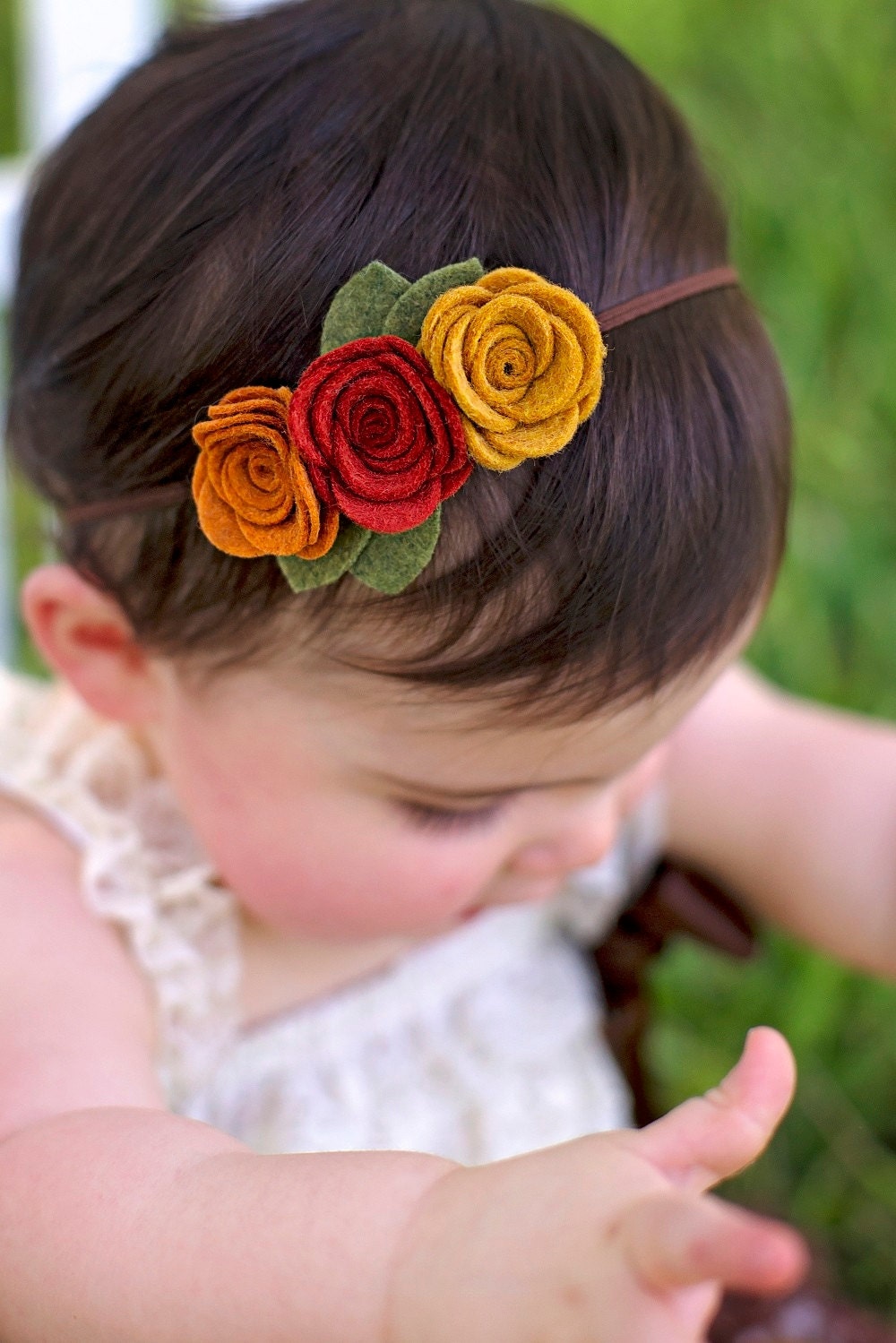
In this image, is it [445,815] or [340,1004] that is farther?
[340,1004]

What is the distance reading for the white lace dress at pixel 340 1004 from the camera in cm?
98

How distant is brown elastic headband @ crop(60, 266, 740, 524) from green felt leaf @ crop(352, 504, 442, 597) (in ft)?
0.42

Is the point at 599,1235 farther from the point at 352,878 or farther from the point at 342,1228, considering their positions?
the point at 352,878

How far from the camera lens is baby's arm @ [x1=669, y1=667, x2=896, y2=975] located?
1094 mm

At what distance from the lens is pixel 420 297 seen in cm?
67

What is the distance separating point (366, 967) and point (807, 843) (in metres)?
0.37

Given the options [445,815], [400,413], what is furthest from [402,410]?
[445,815]

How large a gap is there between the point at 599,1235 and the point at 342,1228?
0.12 meters

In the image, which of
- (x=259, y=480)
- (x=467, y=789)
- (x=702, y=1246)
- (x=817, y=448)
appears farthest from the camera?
(x=817, y=448)

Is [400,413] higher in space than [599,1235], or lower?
higher

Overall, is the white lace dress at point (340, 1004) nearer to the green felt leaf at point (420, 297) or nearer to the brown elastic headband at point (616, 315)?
the brown elastic headband at point (616, 315)

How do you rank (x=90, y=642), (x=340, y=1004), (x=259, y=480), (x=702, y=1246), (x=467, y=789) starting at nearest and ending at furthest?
(x=702, y=1246) → (x=259, y=480) → (x=467, y=789) → (x=90, y=642) → (x=340, y=1004)

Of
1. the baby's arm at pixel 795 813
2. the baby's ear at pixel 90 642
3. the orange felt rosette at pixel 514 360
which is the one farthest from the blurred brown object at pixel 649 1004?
the orange felt rosette at pixel 514 360

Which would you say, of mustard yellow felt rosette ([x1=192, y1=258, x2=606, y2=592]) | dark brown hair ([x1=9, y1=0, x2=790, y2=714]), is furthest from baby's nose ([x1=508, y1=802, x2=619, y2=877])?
mustard yellow felt rosette ([x1=192, y1=258, x2=606, y2=592])
